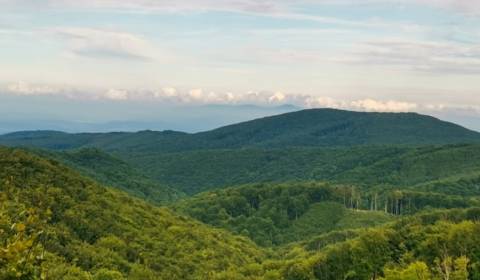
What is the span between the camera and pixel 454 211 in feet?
653

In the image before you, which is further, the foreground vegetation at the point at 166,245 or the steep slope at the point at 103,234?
the foreground vegetation at the point at 166,245

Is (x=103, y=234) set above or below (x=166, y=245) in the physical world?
above

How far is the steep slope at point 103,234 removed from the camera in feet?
352

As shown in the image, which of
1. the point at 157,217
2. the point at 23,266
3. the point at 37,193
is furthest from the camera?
the point at 157,217

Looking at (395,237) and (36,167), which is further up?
(36,167)

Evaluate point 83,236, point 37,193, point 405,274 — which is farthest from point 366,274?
point 37,193

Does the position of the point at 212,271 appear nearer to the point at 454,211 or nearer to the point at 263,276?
the point at 263,276

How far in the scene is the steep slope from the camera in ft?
352

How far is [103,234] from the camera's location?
425ft

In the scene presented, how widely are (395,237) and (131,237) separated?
236 feet

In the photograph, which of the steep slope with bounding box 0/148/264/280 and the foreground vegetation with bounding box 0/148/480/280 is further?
the foreground vegetation with bounding box 0/148/480/280

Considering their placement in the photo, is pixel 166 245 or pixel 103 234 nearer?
pixel 103 234

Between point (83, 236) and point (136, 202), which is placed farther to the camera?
point (136, 202)

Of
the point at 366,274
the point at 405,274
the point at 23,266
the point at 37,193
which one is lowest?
the point at 366,274
